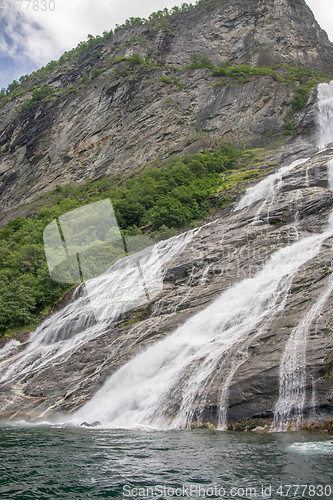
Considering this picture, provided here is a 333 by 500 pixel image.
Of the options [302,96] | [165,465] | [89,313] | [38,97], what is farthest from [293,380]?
[38,97]

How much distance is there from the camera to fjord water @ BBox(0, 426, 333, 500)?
6.57 meters

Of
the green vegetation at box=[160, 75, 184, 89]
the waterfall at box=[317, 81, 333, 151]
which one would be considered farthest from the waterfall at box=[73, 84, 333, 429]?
the green vegetation at box=[160, 75, 184, 89]

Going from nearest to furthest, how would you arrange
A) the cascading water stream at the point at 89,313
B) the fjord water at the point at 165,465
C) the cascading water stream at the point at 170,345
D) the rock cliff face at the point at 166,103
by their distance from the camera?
1. the fjord water at the point at 165,465
2. the cascading water stream at the point at 170,345
3. the cascading water stream at the point at 89,313
4. the rock cliff face at the point at 166,103

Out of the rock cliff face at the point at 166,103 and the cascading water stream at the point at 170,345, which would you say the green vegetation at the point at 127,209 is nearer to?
the cascading water stream at the point at 170,345

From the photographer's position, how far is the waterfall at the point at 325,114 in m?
47.8

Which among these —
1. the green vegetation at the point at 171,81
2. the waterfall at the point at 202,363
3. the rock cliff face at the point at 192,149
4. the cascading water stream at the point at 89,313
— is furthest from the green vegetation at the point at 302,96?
the waterfall at the point at 202,363

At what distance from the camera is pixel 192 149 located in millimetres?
55906

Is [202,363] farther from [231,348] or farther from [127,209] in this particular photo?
[127,209]

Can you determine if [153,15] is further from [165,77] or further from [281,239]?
[281,239]

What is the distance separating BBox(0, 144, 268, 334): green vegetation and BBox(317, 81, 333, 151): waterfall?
27.7ft

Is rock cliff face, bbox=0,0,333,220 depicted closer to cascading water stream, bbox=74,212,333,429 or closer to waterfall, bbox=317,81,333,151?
waterfall, bbox=317,81,333,151

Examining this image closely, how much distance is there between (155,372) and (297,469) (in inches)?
326

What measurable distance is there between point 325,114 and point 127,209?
30107 mm

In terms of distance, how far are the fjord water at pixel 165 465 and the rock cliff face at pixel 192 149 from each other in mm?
2369
